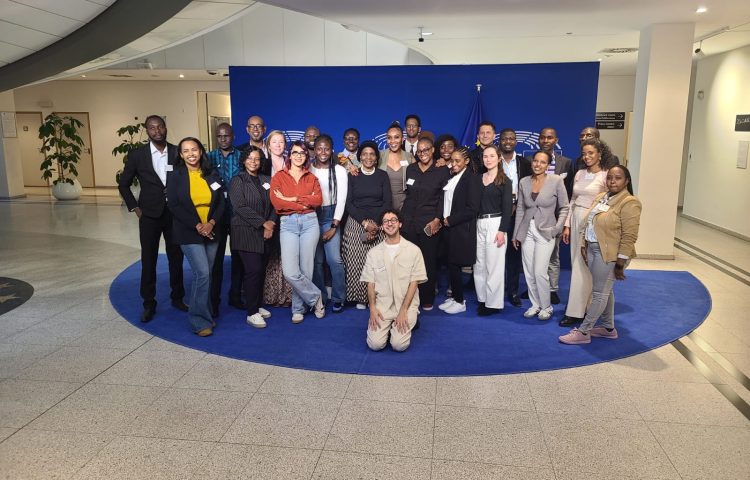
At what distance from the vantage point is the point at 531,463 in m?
2.79

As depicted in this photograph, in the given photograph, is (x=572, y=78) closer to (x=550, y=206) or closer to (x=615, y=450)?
(x=550, y=206)

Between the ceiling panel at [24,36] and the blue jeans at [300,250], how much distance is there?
16.6 ft

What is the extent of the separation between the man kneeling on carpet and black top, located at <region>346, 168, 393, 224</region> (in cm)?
72

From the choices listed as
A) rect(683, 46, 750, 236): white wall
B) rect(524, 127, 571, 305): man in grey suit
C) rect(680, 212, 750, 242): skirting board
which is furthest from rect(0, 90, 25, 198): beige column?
rect(680, 212, 750, 242): skirting board

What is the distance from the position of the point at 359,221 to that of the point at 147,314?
6.93 ft

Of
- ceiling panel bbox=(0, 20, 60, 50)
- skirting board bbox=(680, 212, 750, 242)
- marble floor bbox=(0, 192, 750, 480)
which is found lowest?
marble floor bbox=(0, 192, 750, 480)

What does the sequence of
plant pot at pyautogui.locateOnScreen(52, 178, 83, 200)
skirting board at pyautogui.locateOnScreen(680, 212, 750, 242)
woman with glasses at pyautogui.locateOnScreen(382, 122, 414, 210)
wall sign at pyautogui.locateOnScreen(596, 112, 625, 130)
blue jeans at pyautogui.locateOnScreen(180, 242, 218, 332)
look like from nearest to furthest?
blue jeans at pyautogui.locateOnScreen(180, 242, 218, 332) → woman with glasses at pyautogui.locateOnScreen(382, 122, 414, 210) → skirting board at pyautogui.locateOnScreen(680, 212, 750, 242) → wall sign at pyautogui.locateOnScreen(596, 112, 625, 130) → plant pot at pyautogui.locateOnScreen(52, 178, 83, 200)

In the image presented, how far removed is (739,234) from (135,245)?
969 centimetres

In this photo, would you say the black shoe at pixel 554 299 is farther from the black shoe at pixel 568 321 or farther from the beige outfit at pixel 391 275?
the beige outfit at pixel 391 275

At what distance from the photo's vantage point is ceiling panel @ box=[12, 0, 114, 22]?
251 inches

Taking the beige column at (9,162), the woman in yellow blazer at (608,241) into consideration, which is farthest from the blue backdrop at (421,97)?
the beige column at (9,162)

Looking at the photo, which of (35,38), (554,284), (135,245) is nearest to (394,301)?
(554,284)

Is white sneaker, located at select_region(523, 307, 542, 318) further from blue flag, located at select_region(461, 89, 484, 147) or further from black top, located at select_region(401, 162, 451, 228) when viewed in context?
blue flag, located at select_region(461, 89, 484, 147)

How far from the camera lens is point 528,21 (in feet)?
22.6
